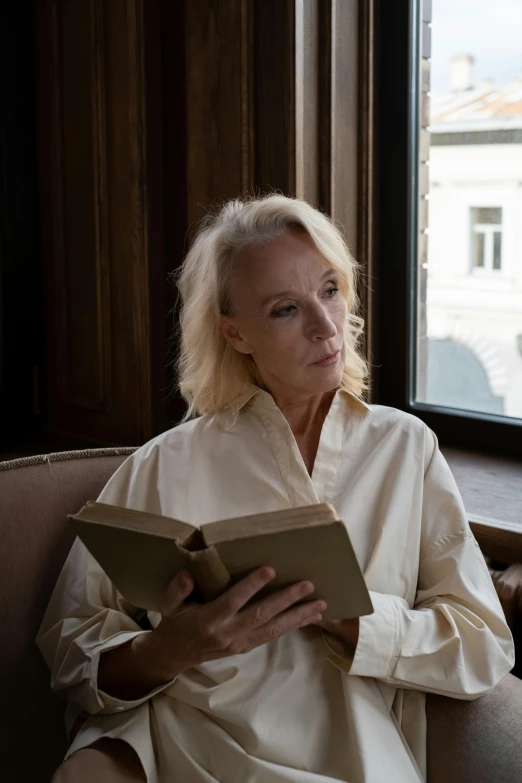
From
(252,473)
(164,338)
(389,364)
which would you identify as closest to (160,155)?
(164,338)

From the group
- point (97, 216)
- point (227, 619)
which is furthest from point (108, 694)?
point (97, 216)

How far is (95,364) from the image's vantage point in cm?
269

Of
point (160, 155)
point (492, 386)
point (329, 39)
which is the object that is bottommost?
point (492, 386)

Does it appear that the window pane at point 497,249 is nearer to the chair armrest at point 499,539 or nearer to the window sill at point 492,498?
the window sill at point 492,498

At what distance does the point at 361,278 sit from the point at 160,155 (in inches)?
25.7

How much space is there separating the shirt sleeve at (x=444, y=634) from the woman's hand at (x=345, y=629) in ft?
0.04

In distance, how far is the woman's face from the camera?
141 centimetres

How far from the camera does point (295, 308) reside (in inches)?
56.1

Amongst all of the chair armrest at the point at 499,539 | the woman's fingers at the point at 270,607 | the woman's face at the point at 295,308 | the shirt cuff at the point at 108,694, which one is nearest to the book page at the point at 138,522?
the woman's fingers at the point at 270,607

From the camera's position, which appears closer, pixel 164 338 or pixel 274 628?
pixel 274 628

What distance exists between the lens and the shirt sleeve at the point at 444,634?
124cm

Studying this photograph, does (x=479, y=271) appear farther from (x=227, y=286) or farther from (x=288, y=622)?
(x=288, y=622)

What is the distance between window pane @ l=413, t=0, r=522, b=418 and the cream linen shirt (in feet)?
2.59

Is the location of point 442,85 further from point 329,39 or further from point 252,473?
point 252,473
